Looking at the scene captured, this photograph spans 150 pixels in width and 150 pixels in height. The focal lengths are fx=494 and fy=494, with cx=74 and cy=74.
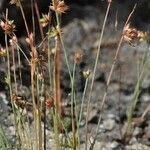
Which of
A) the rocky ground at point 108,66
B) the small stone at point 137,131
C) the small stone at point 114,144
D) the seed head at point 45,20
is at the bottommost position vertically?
the small stone at point 137,131

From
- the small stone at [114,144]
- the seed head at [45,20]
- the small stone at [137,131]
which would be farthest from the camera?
the small stone at [137,131]

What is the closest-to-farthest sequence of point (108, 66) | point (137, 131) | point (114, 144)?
point (114, 144) < point (137, 131) < point (108, 66)

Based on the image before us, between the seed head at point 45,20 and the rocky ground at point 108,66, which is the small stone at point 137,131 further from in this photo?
the seed head at point 45,20

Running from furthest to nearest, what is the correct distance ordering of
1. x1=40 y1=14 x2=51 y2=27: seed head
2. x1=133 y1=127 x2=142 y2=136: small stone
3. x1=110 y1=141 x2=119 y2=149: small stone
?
x1=133 y1=127 x2=142 y2=136: small stone < x1=110 y1=141 x2=119 y2=149: small stone < x1=40 y1=14 x2=51 y2=27: seed head

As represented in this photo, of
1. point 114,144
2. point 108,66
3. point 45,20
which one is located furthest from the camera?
point 108,66

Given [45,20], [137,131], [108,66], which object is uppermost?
[45,20]

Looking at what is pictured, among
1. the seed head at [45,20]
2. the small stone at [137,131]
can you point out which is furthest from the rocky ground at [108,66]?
the seed head at [45,20]

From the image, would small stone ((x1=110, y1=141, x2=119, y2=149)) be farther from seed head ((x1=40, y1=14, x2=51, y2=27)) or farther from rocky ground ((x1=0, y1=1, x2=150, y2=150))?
seed head ((x1=40, y1=14, x2=51, y2=27))

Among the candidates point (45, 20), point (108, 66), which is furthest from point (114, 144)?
point (45, 20)

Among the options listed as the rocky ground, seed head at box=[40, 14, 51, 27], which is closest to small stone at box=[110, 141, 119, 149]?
the rocky ground

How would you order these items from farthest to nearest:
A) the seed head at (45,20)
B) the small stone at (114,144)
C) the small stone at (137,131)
A: 1. the small stone at (137,131)
2. the small stone at (114,144)
3. the seed head at (45,20)

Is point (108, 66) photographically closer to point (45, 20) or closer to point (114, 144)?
point (114, 144)

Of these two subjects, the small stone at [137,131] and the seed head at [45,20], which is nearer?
the seed head at [45,20]
